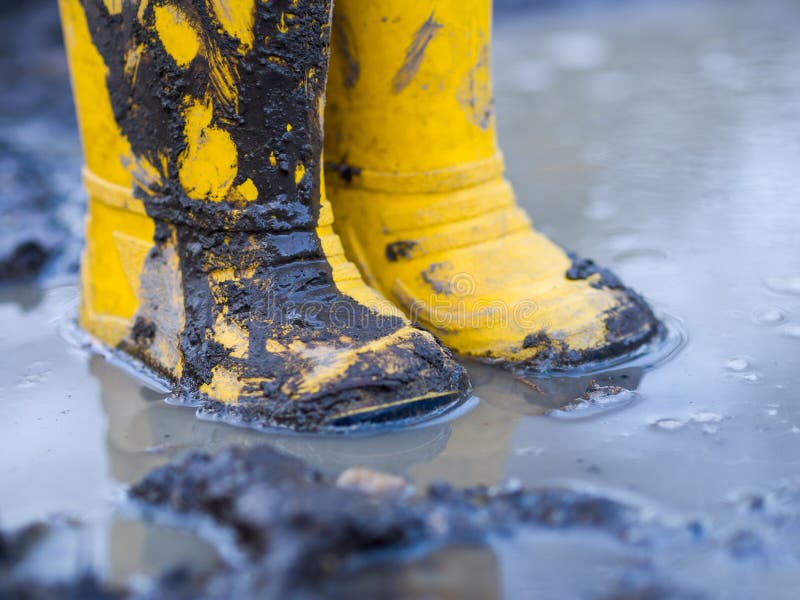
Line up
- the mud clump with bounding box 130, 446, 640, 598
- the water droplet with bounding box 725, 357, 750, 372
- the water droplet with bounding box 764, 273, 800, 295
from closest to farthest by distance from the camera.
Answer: the mud clump with bounding box 130, 446, 640, 598 → the water droplet with bounding box 725, 357, 750, 372 → the water droplet with bounding box 764, 273, 800, 295

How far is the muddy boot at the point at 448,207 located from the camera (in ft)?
4.41

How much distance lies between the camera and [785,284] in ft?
5.25

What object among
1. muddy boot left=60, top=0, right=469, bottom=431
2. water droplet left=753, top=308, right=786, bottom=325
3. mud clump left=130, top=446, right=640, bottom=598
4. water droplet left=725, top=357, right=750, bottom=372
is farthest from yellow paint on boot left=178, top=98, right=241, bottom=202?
water droplet left=753, top=308, right=786, bottom=325

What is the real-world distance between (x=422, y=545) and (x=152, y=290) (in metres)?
0.67

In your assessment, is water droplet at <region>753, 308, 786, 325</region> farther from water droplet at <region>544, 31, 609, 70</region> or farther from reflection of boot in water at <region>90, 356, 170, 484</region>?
water droplet at <region>544, 31, 609, 70</region>

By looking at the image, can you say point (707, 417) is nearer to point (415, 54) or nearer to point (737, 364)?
point (737, 364)

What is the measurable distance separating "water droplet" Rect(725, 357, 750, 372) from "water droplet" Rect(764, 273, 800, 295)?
12.4 inches

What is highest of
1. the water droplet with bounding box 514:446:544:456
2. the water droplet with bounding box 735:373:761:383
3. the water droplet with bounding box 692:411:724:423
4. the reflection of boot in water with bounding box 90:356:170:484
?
the reflection of boot in water with bounding box 90:356:170:484

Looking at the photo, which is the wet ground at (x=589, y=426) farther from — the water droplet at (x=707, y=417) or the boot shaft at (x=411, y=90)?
the boot shaft at (x=411, y=90)

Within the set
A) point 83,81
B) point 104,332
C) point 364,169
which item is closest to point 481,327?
point 364,169

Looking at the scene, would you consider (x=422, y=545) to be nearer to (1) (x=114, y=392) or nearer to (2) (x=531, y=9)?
(1) (x=114, y=392)

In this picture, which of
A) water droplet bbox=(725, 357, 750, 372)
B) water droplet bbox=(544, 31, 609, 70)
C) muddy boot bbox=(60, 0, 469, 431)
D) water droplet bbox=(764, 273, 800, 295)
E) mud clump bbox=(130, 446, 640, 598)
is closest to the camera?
mud clump bbox=(130, 446, 640, 598)

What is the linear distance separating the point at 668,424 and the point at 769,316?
17.6 inches

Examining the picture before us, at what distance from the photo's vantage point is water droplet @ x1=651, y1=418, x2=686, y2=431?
1127 millimetres
